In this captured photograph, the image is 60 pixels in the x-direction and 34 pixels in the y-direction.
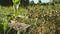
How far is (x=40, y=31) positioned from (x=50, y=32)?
0.18 meters

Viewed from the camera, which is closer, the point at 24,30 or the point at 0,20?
the point at 24,30

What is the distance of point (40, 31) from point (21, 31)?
344mm

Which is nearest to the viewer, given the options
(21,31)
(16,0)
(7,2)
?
(16,0)

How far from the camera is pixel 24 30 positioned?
3.70 meters

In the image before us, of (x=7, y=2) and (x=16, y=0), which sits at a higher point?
(x=16, y=0)

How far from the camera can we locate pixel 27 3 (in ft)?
26.7

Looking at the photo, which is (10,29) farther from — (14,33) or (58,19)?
(58,19)

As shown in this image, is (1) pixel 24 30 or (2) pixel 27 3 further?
(2) pixel 27 3

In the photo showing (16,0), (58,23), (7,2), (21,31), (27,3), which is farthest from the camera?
(7,2)

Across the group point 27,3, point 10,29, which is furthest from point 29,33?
point 27,3

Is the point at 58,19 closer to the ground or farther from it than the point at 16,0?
closer to the ground

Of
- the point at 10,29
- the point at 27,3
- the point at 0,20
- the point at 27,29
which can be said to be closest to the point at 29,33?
the point at 27,29

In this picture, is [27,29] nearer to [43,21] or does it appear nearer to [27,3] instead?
[43,21]

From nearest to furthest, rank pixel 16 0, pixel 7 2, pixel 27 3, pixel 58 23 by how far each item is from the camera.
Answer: pixel 16 0
pixel 58 23
pixel 27 3
pixel 7 2
